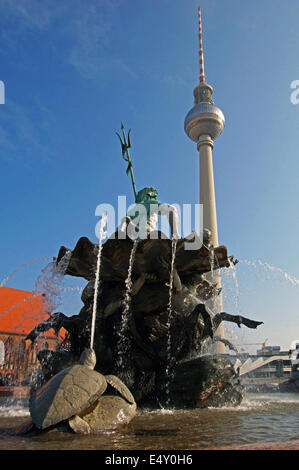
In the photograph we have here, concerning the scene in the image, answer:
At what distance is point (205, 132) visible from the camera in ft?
190

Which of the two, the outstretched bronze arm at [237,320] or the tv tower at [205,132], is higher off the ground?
the tv tower at [205,132]

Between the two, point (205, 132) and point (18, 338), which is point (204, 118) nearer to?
point (205, 132)

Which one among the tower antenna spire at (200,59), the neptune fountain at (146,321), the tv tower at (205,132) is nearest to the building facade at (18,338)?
the neptune fountain at (146,321)

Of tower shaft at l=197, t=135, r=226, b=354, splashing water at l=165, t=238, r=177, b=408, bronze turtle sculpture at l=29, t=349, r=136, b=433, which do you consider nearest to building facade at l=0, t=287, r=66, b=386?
splashing water at l=165, t=238, r=177, b=408

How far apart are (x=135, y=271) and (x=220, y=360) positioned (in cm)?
302

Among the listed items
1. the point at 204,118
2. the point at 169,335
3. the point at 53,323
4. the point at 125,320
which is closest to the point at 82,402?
the point at 125,320

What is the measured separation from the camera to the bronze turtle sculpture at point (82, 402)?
4.27m

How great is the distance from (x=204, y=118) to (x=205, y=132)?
7.56ft

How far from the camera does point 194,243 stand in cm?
902

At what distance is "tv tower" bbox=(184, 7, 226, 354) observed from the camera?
54188 mm

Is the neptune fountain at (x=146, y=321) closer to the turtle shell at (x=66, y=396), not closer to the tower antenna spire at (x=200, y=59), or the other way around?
the turtle shell at (x=66, y=396)

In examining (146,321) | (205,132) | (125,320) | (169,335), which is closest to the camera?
(169,335)

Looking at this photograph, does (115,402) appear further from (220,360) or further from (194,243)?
(194,243)
